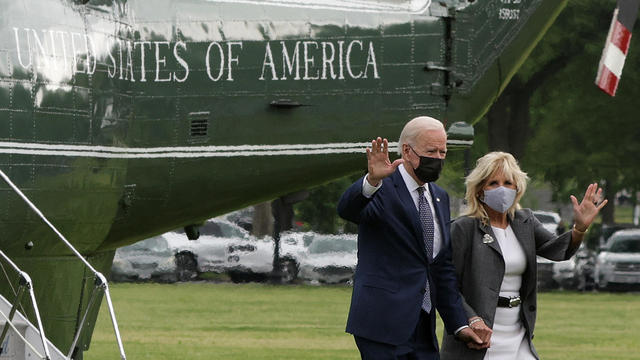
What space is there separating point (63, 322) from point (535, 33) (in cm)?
495

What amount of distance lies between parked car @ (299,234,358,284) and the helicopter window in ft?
55.3

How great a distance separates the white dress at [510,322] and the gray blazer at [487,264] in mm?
38

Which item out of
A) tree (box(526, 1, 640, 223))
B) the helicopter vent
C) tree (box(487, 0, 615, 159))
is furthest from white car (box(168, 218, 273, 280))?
the helicopter vent

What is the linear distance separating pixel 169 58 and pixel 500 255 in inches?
142

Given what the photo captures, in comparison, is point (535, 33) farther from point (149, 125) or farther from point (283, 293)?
point (283, 293)

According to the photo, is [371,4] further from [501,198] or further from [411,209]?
[411,209]

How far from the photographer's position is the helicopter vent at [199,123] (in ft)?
34.6

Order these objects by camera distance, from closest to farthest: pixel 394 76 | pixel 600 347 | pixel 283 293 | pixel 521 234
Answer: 1. pixel 521 234
2. pixel 394 76
3. pixel 600 347
4. pixel 283 293

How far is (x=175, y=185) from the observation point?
35.0 ft

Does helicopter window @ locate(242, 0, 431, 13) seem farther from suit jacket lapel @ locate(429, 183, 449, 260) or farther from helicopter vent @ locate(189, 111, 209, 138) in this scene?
suit jacket lapel @ locate(429, 183, 449, 260)

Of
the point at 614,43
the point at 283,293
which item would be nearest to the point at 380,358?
the point at 614,43

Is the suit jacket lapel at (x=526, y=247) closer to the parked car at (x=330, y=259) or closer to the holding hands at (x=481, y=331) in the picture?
the holding hands at (x=481, y=331)

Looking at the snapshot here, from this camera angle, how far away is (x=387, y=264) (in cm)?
743

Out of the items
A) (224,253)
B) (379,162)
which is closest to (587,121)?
(224,253)
